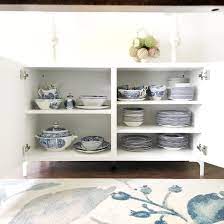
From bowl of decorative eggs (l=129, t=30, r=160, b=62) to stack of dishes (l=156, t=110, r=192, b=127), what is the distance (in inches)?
13.4

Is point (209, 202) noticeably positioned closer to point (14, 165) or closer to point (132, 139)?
point (132, 139)

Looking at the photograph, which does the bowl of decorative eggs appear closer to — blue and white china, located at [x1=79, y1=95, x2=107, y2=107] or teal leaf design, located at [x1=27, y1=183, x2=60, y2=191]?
blue and white china, located at [x1=79, y1=95, x2=107, y2=107]

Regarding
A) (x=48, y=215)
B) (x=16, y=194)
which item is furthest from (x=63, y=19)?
(x=48, y=215)

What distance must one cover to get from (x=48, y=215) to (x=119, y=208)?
0.88 feet

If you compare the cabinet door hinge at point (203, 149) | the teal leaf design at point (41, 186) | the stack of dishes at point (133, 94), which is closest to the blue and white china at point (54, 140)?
the teal leaf design at point (41, 186)

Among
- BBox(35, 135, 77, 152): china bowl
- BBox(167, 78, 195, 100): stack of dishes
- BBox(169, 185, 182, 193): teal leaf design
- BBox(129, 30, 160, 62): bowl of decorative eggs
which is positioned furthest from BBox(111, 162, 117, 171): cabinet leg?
BBox(129, 30, 160, 62): bowl of decorative eggs

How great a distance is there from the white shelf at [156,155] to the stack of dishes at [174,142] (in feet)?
0.10

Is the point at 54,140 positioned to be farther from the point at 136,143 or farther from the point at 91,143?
the point at 136,143

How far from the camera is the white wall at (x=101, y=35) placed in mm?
1810

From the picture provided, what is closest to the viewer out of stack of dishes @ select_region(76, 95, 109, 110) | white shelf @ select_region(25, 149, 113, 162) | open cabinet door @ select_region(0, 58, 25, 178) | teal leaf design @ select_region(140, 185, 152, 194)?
open cabinet door @ select_region(0, 58, 25, 178)

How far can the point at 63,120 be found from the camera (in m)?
1.83

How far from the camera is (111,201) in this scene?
1.16 metres

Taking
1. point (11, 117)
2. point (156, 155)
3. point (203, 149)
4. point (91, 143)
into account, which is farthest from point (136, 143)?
point (11, 117)

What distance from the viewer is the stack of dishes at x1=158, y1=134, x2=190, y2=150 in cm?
165
